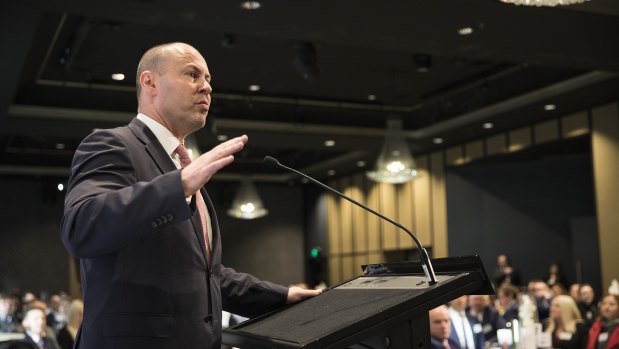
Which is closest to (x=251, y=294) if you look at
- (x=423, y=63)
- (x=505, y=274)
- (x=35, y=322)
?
(x=35, y=322)

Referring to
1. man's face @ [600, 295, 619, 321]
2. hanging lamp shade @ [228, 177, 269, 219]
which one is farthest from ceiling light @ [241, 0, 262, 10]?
hanging lamp shade @ [228, 177, 269, 219]

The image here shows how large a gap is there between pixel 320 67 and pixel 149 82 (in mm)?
8432

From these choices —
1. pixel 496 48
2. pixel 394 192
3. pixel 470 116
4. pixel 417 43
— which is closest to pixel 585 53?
pixel 496 48

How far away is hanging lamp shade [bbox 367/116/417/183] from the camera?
9.87m

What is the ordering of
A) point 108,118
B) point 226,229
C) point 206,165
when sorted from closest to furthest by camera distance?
point 206,165 < point 108,118 < point 226,229

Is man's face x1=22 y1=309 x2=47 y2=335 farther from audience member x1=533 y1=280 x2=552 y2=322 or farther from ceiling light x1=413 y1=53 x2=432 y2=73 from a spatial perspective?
audience member x1=533 y1=280 x2=552 y2=322

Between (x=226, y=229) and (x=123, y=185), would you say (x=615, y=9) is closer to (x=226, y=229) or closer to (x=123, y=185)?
(x=123, y=185)

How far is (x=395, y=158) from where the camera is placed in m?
9.90

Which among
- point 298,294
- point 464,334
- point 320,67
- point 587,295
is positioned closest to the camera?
point 298,294

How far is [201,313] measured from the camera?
62.2 inches

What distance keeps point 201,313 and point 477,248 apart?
12.4 m

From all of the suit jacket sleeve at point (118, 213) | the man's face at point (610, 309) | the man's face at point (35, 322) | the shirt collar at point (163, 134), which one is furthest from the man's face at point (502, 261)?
the suit jacket sleeve at point (118, 213)

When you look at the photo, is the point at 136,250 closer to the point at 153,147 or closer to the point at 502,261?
the point at 153,147

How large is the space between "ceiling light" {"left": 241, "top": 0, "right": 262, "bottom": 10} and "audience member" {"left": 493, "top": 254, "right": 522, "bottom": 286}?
745cm
